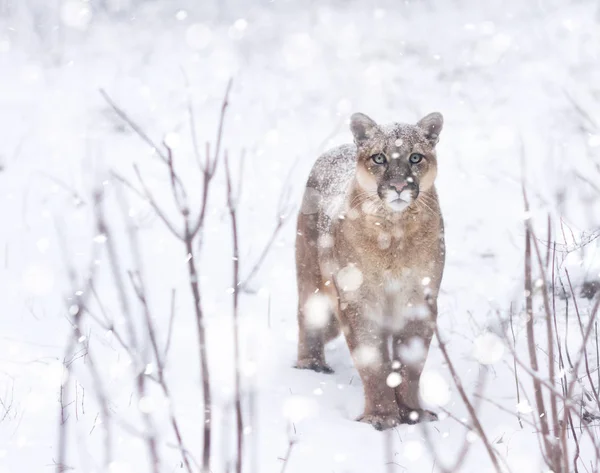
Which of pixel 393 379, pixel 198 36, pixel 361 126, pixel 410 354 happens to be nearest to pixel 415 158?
pixel 361 126

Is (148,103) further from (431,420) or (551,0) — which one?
(431,420)

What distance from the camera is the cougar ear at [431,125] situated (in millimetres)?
3914

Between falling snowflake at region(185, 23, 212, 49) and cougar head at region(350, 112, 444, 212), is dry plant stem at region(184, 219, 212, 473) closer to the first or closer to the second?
cougar head at region(350, 112, 444, 212)

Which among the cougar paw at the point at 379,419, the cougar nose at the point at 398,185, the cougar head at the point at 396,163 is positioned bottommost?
the cougar paw at the point at 379,419

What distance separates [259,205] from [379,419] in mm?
4407

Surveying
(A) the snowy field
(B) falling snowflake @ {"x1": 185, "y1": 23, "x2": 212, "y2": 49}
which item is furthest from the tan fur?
(B) falling snowflake @ {"x1": 185, "y1": 23, "x2": 212, "y2": 49}

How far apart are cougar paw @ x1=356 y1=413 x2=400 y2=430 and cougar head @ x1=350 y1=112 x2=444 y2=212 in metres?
1.00

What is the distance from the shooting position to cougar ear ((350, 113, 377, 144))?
12.8ft

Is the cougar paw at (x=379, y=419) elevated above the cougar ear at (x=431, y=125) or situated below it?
below

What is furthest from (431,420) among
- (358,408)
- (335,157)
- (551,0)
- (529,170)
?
(551,0)

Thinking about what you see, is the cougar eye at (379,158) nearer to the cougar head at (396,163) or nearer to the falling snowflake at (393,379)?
the cougar head at (396,163)

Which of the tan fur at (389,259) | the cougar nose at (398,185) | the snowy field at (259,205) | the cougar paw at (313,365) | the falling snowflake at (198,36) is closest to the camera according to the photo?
the snowy field at (259,205)

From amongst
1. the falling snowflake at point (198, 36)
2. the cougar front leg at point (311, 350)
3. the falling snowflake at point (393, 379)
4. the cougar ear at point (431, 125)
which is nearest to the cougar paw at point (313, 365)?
the cougar front leg at point (311, 350)

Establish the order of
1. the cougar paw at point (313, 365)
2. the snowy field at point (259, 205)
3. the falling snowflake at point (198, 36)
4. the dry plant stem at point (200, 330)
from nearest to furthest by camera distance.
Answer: the dry plant stem at point (200, 330) < the snowy field at point (259, 205) < the cougar paw at point (313, 365) < the falling snowflake at point (198, 36)
